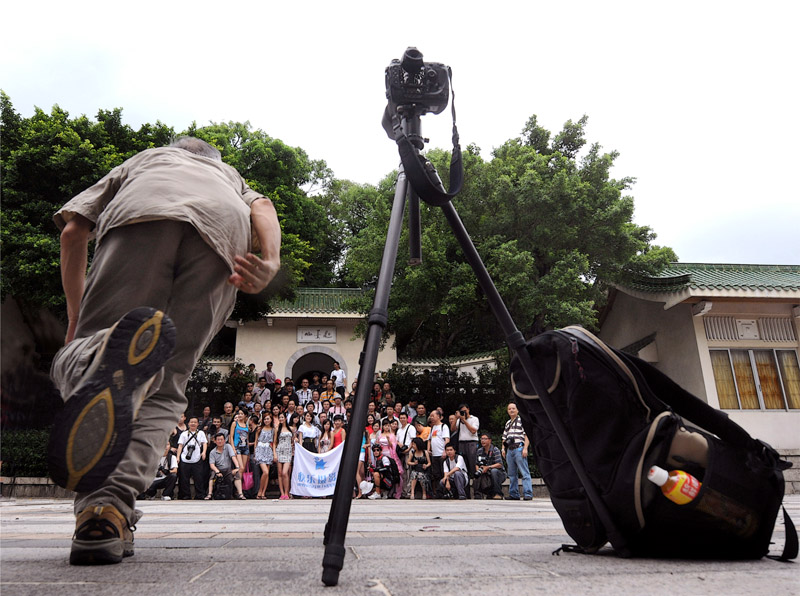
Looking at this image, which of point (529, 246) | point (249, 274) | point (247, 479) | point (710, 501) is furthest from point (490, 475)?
point (249, 274)

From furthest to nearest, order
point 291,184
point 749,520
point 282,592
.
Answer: point 291,184
point 749,520
point 282,592

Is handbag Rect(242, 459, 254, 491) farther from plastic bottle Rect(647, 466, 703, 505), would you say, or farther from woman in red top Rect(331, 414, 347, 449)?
plastic bottle Rect(647, 466, 703, 505)

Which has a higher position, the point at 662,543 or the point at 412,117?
the point at 412,117

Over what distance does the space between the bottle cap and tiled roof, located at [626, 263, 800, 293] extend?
43.6 ft

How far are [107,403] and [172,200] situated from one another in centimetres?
67

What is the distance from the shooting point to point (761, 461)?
1572 mm

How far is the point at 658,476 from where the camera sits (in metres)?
1.51

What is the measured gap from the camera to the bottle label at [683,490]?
4.93 ft

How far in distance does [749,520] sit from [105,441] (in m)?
1.69

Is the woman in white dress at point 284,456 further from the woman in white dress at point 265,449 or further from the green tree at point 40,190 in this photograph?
the green tree at point 40,190

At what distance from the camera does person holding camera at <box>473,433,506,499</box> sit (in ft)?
30.5

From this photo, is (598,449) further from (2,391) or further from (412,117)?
(2,391)

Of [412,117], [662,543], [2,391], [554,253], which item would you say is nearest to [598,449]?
[662,543]

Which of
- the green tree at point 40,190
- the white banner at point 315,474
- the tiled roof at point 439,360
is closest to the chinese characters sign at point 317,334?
the tiled roof at point 439,360
